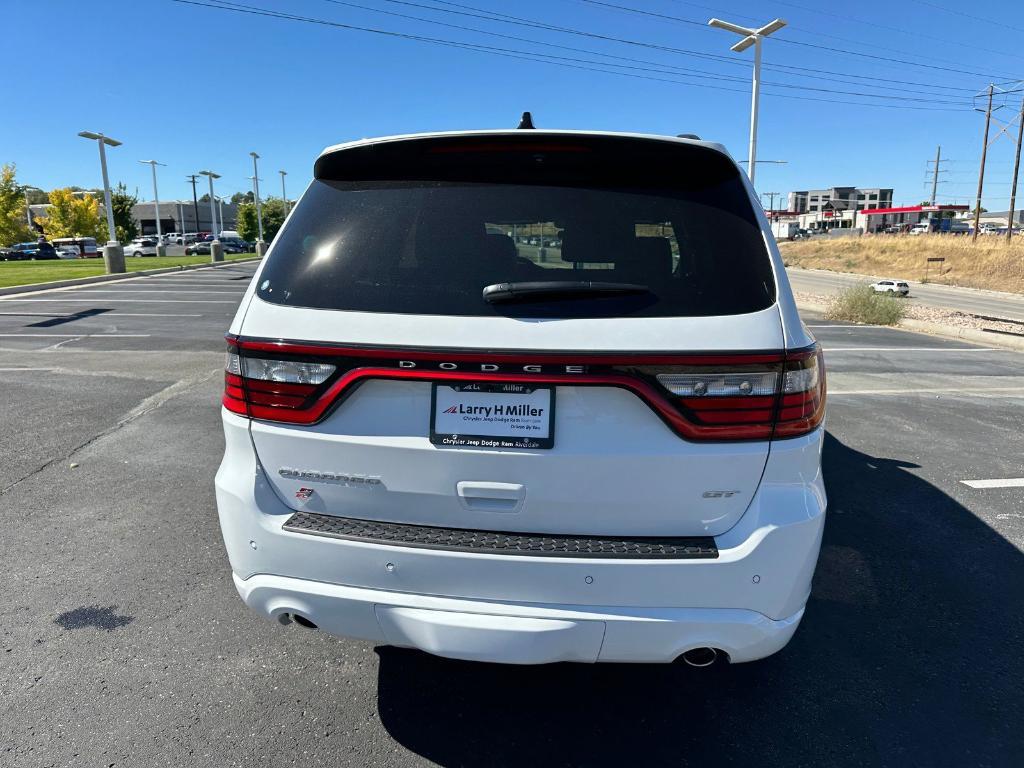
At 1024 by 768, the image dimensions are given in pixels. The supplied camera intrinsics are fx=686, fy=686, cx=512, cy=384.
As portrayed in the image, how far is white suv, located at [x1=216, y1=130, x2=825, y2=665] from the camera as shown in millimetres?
1914

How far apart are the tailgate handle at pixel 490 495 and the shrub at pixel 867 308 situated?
15639 millimetres

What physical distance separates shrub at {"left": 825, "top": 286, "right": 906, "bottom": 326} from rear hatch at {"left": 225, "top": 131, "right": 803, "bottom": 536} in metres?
15.0

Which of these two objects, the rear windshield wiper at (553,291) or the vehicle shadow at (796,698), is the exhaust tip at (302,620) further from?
the rear windshield wiper at (553,291)

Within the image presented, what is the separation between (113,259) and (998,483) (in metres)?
29.5

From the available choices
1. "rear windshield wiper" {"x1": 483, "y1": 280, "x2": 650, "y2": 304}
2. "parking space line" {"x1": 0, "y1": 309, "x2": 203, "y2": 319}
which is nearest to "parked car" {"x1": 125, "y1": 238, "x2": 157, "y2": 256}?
"parking space line" {"x1": 0, "y1": 309, "x2": 203, "y2": 319}

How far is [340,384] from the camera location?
2.01m

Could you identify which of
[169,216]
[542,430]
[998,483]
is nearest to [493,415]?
[542,430]

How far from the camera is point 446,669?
2766 millimetres

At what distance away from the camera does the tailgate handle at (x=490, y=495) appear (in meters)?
1.96

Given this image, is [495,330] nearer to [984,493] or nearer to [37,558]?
[37,558]

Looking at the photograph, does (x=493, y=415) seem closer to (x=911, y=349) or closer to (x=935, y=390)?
(x=935, y=390)

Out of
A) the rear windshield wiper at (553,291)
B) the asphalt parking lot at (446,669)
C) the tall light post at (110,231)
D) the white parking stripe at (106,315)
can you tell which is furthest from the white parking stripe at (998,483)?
the tall light post at (110,231)

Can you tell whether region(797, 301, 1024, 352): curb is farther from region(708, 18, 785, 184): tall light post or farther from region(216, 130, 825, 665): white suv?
region(216, 130, 825, 665): white suv

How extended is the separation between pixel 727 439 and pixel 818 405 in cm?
38
